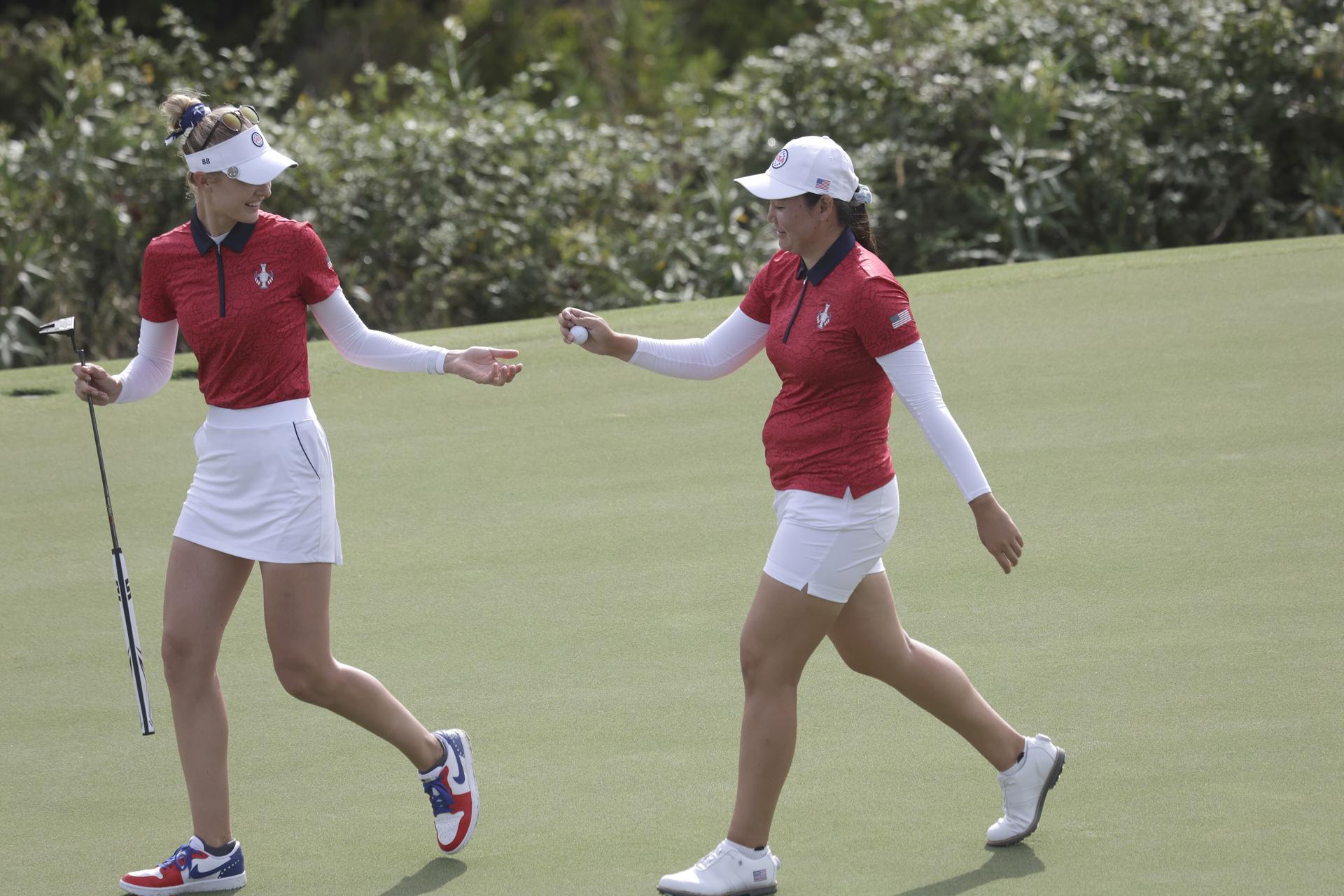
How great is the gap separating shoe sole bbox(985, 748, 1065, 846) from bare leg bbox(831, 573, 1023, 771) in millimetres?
113

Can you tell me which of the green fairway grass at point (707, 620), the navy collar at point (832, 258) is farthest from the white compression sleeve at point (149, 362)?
the navy collar at point (832, 258)

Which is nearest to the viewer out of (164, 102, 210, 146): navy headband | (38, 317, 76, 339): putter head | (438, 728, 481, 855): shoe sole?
(164, 102, 210, 146): navy headband

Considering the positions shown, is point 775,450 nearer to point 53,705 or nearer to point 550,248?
point 53,705

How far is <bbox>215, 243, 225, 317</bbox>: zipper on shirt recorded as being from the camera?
4.34m

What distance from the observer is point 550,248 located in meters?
12.2

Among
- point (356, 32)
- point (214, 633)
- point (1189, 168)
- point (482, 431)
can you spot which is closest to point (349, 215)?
point (482, 431)

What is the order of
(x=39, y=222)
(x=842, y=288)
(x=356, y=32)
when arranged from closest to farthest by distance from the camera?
(x=842, y=288) → (x=39, y=222) → (x=356, y=32)

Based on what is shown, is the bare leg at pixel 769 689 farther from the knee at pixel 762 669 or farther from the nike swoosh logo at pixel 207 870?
the nike swoosh logo at pixel 207 870

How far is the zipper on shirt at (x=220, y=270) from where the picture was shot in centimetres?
434

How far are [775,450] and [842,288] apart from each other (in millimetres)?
451

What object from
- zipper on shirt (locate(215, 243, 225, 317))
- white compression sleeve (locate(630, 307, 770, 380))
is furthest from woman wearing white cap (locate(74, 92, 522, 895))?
white compression sleeve (locate(630, 307, 770, 380))

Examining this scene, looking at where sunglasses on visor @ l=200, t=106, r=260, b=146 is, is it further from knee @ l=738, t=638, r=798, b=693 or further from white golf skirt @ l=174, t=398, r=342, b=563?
knee @ l=738, t=638, r=798, b=693

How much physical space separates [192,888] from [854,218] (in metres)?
2.42

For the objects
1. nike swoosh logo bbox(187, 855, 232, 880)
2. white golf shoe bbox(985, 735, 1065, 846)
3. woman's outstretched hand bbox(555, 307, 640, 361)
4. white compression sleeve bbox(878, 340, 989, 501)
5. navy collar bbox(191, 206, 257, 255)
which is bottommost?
nike swoosh logo bbox(187, 855, 232, 880)
